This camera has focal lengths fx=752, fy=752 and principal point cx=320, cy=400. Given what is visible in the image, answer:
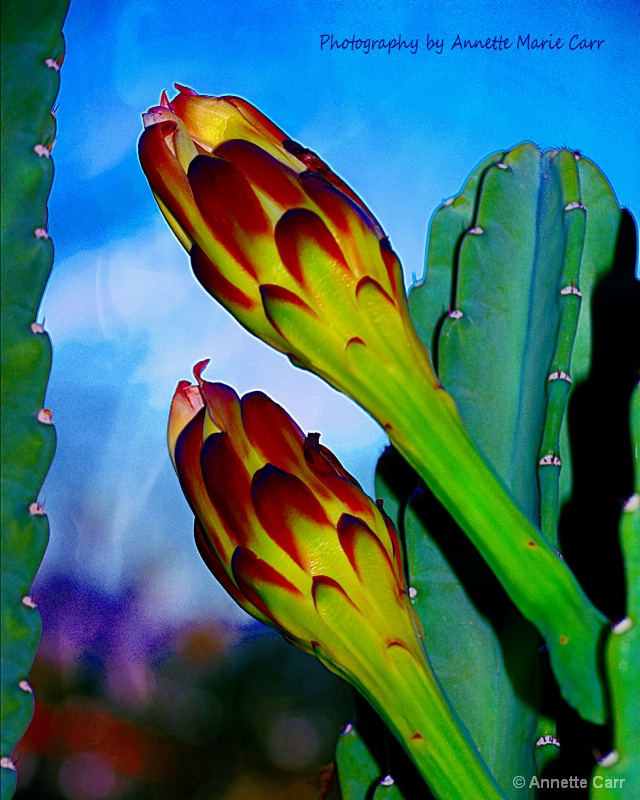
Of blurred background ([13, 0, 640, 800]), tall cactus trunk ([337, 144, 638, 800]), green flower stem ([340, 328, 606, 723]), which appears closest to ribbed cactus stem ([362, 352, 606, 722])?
green flower stem ([340, 328, 606, 723])

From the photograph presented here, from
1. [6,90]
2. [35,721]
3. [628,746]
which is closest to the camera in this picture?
[628,746]

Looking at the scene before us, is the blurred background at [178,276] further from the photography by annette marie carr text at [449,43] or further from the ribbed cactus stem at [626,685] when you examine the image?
the ribbed cactus stem at [626,685]

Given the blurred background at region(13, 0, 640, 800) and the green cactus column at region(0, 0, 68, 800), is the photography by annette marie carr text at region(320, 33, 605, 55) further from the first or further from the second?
the green cactus column at region(0, 0, 68, 800)

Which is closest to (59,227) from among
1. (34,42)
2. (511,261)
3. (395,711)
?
(34,42)

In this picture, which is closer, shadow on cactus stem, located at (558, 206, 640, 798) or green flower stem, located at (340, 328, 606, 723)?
green flower stem, located at (340, 328, 606, 723)

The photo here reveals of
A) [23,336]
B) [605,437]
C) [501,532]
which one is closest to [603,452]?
[605,437]

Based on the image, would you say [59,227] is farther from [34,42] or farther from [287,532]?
[287,532]

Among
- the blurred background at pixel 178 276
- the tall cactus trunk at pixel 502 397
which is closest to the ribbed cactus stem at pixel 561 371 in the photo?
the tall cactus trunk at pixel 502 397
